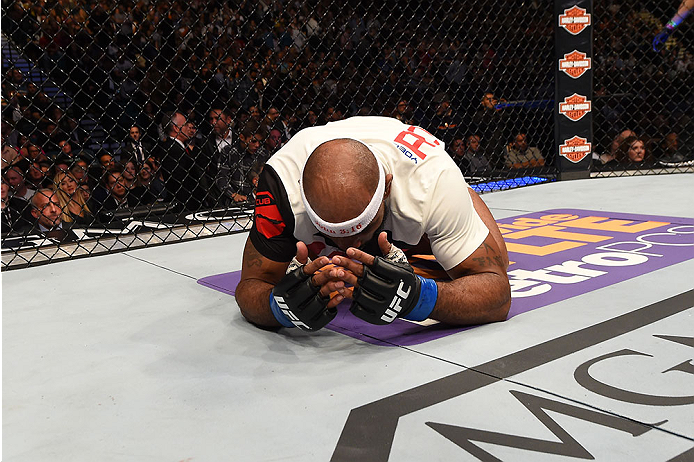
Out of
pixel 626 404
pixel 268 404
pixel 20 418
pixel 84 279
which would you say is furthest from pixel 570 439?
pixel 84 279

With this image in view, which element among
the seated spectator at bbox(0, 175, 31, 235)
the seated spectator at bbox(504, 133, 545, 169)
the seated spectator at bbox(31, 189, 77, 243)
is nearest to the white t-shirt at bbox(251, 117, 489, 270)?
the seated spectator at bbox(31, 189, 77, 243)

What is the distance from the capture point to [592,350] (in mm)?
1190

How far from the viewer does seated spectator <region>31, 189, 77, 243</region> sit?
9.14ft

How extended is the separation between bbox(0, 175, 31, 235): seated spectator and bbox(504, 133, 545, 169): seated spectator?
300 centimetres

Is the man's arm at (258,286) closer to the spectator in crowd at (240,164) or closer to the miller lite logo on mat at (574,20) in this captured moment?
the spectator in crowd at (240,164)

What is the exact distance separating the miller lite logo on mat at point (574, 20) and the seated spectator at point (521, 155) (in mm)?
743

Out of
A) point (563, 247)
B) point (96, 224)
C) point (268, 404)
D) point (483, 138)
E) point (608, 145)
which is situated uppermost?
point (608, 145)

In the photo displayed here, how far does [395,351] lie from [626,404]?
0.45 metres

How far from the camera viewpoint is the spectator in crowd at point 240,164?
11.5 feet

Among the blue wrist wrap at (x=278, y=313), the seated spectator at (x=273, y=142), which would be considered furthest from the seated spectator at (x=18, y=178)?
the blue wrist wrap at (x=278, y=313)

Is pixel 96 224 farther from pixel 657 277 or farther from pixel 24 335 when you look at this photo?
pixel 657 277

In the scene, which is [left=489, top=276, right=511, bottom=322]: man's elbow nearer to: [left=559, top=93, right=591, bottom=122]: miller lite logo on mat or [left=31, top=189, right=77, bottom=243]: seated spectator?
[left=31, top=189, right=77, bottom=243]: seated spectator

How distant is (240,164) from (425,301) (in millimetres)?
2463

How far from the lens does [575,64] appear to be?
3.91m
